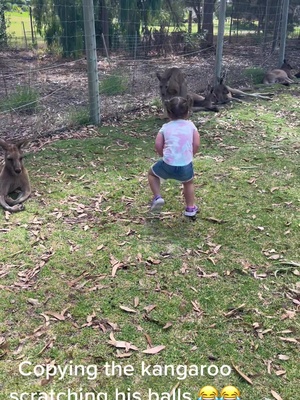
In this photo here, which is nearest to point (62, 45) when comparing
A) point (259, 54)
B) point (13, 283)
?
point (259, 54)

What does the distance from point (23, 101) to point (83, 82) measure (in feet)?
10.7

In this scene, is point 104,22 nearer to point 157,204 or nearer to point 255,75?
A: point 255,75

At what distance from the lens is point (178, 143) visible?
13.9 feet

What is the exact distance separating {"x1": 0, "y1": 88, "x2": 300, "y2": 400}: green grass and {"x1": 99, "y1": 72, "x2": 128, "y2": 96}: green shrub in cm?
294

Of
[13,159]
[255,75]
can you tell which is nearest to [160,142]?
[13,159]

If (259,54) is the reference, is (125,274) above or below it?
below

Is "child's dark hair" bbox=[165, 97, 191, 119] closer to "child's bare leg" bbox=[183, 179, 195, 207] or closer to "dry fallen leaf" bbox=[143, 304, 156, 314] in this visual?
"child's bare leg" bbox=[183, 179, 195, 207]

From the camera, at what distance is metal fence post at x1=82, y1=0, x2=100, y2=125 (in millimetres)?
6758

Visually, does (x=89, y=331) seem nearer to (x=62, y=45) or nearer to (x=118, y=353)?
(x=118, y=353)

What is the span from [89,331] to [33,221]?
1.78 m

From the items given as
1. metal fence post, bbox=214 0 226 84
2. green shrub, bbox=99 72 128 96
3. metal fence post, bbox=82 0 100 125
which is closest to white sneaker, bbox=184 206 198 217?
metal fence post, bbox=82 0 100 125

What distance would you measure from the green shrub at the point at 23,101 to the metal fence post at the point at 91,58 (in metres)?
0.94

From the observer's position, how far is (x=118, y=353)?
278 cm

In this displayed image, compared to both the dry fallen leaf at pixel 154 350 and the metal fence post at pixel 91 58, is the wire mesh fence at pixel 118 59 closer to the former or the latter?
the metal fence post at pixel 91 58
